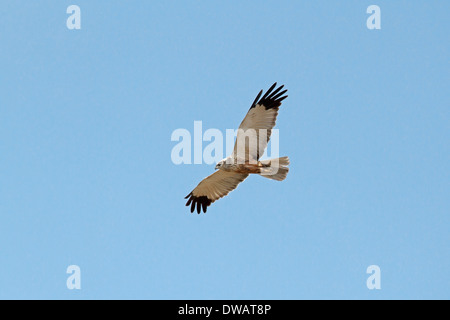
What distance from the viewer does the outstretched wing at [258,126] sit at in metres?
12.1

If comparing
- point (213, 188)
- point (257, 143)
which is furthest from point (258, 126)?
point (213, 188)

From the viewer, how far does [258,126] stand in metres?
12.2

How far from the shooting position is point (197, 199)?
45.5 feet

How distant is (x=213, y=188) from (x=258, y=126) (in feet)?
7.24

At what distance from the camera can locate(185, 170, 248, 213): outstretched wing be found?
13219 mm

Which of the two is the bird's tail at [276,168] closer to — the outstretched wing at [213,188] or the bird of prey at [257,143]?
the bird of prey at [257,143]

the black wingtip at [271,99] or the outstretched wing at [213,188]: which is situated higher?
the black wingtip at [271,99]

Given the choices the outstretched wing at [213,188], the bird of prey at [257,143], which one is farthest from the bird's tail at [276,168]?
the outstretched wing at [213,188]

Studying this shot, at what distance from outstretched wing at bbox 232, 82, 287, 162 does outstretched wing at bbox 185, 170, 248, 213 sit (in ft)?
2.74

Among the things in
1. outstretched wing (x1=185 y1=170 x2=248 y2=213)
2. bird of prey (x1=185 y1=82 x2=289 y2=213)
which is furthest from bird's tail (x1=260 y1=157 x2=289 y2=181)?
outstretched wing (x1=185 y1=170 x2=248 y2=213)

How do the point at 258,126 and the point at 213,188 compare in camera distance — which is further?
the point at 213,188

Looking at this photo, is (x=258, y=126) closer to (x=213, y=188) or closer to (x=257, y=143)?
(x=257, y=143)

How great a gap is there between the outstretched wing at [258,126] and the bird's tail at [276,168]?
0.29 m
